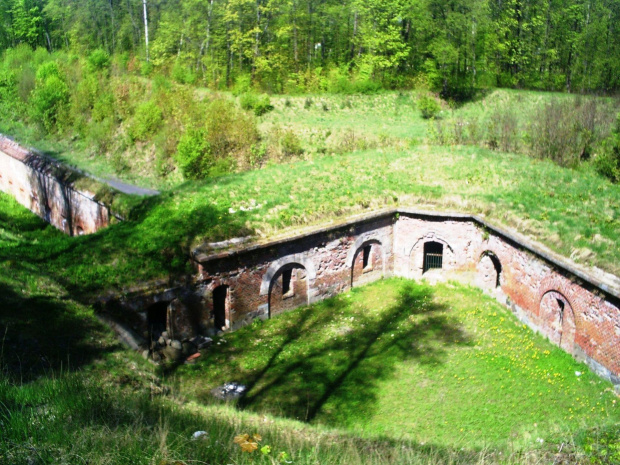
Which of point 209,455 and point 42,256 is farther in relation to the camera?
point 42,256

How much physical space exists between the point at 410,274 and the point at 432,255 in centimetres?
98

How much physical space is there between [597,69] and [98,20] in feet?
137

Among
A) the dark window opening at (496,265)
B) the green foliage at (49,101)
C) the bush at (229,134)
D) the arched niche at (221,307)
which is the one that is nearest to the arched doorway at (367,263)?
the dark window opening at (496,265)

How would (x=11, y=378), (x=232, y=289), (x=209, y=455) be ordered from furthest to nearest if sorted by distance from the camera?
(x=232, y=289)
(x=11, y=378)
(x=209, y=455)

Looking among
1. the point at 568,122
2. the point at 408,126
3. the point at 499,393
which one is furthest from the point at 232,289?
the point at 408,126

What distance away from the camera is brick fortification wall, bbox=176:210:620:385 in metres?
14.4

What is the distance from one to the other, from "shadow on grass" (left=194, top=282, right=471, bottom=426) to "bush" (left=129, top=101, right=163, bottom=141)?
22912 millimetres

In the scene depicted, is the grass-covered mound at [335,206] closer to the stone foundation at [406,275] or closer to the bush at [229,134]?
the stone foundation at [406,275]

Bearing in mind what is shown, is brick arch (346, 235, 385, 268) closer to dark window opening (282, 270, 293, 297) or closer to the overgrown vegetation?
dark window opening (282, 270, 293, 297)

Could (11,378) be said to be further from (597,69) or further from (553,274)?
(597,69)

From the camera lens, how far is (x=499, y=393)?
1376 centimetres

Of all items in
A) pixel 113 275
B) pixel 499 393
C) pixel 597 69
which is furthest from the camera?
pixel 597 69

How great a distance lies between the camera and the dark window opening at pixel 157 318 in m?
15.2

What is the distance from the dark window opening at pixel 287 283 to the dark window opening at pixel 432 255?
16.6ft
